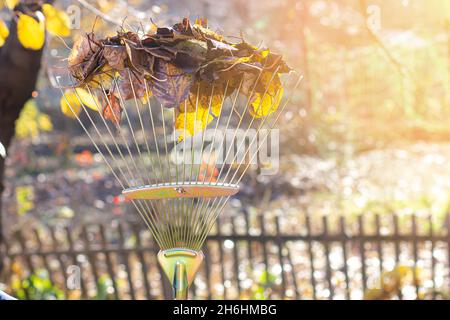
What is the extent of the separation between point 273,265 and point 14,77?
3.38m

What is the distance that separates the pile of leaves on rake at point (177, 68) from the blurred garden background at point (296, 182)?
191cm

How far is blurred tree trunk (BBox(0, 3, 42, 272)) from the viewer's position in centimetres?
436

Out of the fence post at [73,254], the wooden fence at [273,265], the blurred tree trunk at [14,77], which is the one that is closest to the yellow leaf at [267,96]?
the wooden fence at [273,265]

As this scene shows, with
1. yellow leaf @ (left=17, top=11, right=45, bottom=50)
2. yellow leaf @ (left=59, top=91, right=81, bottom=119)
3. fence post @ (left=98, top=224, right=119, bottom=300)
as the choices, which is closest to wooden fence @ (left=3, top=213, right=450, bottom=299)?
fence post @ (left=98, top=224, right=119, bottom=300)

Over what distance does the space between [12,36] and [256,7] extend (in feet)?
21.3

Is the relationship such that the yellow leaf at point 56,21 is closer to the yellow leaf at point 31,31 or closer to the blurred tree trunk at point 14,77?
the yellow leaf at point 31,31

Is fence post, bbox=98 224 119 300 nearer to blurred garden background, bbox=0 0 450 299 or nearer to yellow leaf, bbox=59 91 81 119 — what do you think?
blurred garden background, bbox=0 0 450 299

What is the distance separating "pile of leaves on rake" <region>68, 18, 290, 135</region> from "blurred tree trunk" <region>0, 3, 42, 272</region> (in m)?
2.73

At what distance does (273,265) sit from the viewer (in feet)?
22.8

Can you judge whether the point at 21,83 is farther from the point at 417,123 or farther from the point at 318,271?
the point at 417,123

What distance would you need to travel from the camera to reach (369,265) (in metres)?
6.92

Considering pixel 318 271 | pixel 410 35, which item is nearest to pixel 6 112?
pixel 318 271

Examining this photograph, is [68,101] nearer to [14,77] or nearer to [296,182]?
[14,77]

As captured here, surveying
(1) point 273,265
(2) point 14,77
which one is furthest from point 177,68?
(1) point 273,265
